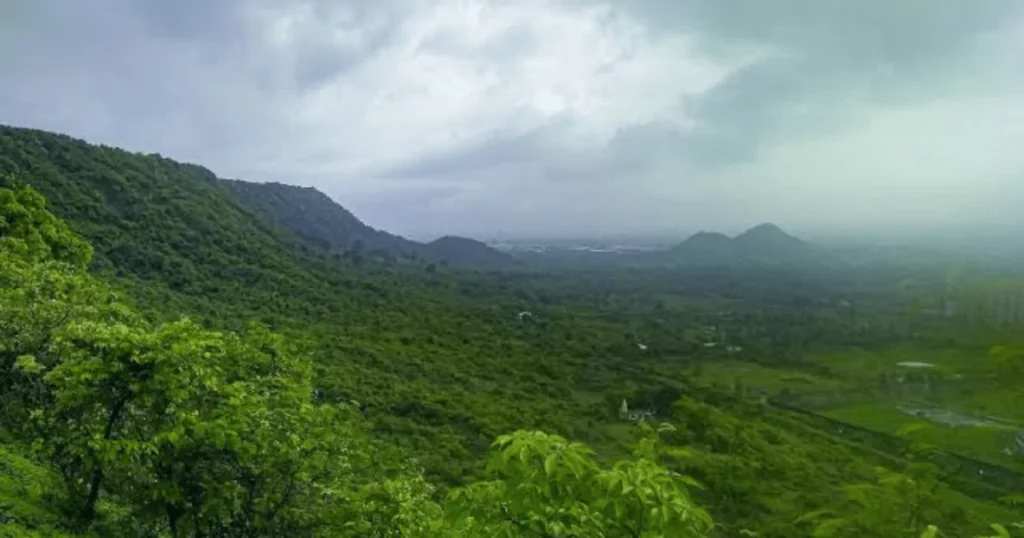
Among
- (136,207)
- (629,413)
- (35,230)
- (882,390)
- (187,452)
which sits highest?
(136,207)

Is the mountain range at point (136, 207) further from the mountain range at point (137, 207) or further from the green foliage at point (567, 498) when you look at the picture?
the green foliage at point (567, 498)

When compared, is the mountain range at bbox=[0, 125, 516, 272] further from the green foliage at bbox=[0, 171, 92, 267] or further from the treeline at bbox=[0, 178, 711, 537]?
the treeline at bbox=[0, 178, 711, 537]

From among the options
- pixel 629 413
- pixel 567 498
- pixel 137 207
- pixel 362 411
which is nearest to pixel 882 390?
pixel 629 413

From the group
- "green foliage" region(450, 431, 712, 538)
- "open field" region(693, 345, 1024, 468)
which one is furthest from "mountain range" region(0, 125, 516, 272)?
"green foliage" region(450, 431, 712, 538)

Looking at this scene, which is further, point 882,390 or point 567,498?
point 882,390

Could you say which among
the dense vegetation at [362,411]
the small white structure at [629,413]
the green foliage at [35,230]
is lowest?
the small white structure at [629,413]

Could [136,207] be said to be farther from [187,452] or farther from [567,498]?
[567,498]

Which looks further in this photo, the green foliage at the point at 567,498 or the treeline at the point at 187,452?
the treeline at the point at 187,452

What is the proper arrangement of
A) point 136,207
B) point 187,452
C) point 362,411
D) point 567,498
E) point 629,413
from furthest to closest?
point 136,207 < point 629,413 < point 362,411 < point 187,452 < point 567,498

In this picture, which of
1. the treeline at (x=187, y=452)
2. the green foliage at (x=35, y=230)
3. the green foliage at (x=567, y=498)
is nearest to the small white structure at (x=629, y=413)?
the green foliage at (x=35, y=230)
